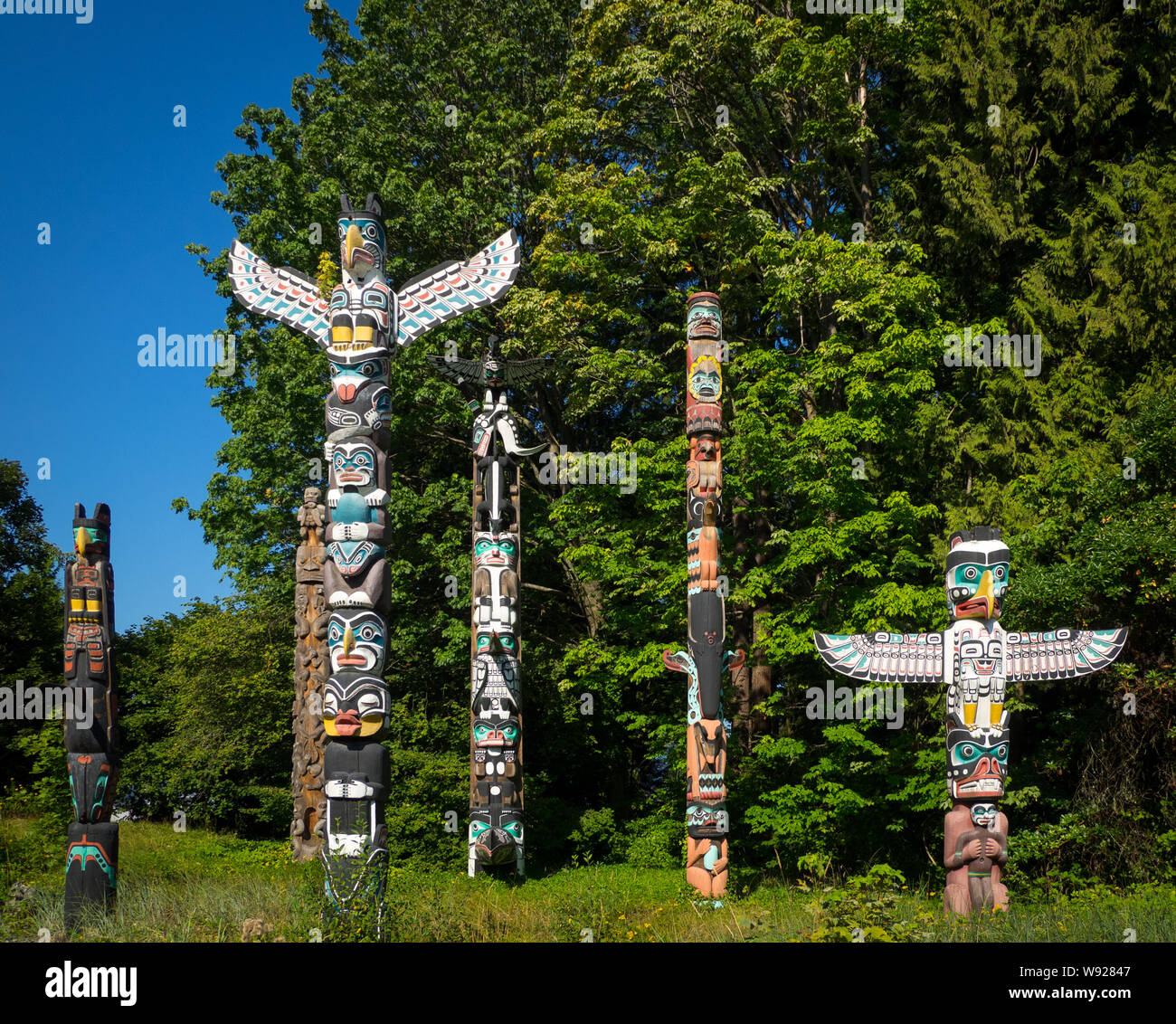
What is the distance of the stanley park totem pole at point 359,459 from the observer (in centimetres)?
919

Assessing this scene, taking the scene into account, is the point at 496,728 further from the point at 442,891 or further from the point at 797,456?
the point at 797,456

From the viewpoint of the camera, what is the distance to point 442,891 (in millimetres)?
9766

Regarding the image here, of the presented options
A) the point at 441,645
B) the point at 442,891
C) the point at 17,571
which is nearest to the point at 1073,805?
the point at 442,891

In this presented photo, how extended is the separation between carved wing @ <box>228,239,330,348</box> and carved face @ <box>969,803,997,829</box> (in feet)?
27.4

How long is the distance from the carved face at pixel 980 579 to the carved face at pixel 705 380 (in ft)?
12.7

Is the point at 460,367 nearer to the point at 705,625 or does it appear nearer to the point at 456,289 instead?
the point at 456,289

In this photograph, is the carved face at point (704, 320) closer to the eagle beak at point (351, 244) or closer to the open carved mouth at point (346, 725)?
the eagle beak at point (351, 244)

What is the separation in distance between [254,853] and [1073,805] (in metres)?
12.3

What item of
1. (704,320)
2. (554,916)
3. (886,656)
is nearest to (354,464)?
(554,916)

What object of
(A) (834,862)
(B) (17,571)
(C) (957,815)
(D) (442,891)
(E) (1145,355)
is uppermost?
(E) (1145,355)

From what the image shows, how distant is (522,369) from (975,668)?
8.43 meters

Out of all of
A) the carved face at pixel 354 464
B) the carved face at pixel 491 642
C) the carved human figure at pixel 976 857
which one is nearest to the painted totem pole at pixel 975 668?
the carved human figure at pixel 976 857

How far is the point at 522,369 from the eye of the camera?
15.5 m

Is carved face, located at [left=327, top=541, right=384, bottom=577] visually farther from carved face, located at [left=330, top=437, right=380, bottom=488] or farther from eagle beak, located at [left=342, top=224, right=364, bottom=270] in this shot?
eagle beak, located at [left=342, top=224, right=364, bottom=270]
